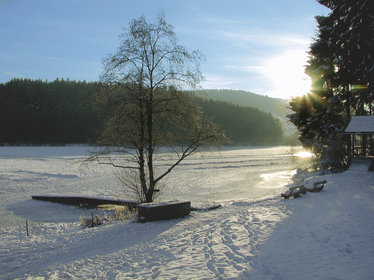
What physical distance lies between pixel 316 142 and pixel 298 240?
23251mm

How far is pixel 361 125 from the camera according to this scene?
23.9m

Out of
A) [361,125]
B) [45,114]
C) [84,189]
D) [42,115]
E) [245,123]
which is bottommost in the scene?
[84,189]

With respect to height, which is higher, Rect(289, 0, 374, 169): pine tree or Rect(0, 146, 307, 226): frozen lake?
Rect(289, 0, 374, 169): pine tree

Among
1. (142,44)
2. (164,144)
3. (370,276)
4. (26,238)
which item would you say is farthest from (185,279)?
(142,44)

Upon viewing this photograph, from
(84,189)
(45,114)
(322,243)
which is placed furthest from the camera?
(45,114)

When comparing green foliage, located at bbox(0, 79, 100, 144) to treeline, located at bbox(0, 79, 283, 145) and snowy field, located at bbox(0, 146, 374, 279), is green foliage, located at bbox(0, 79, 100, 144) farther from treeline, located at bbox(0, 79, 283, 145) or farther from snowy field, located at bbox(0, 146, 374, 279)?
Result: snowy field, located at bbox(0, 146, 374, 279)

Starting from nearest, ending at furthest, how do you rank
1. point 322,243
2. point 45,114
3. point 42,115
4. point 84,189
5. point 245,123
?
1. point 322,243
2. point 84,189
3. point 42,115
4. point 45,114
5. point 245,123

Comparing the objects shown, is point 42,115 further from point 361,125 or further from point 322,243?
point 322,243

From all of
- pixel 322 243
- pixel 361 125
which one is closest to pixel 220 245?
pixel 322 243

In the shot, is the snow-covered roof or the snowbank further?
the snow-covered roof

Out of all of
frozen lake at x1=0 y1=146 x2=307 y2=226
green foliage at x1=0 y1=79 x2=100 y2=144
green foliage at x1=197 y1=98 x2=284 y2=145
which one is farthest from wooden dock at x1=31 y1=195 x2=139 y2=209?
green foliage at x1=197 y1=98 x2=284 y2=145

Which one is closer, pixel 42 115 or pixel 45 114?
pixel 42 115

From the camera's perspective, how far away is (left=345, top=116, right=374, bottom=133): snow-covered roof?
23109mm

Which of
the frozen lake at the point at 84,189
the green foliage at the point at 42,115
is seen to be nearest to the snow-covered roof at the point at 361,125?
the frozen lake at the point at 84,189
